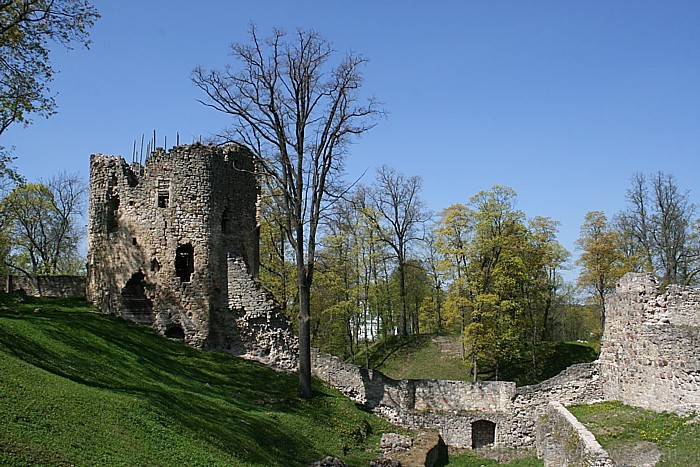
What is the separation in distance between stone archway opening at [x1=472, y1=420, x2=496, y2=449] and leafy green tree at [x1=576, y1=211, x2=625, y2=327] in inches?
545

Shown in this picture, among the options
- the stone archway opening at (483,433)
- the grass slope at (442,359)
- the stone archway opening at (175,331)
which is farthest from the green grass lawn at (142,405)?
the grass slope at (442,359)

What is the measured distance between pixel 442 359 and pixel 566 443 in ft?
68.8

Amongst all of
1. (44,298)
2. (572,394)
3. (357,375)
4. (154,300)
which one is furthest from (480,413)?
(44,298)

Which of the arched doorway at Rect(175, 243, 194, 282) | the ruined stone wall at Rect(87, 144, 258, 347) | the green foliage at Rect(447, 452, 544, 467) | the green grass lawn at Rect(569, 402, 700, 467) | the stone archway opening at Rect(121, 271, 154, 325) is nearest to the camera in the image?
the green grass lawn at Rect(569, 402, 700, 467)

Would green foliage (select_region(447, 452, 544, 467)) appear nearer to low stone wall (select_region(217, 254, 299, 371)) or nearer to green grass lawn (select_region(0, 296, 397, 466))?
green grass lawn (select_region(0, 296, 397, 466))

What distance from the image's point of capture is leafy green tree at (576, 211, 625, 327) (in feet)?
115

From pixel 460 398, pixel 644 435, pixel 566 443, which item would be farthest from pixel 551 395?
pixel 566 443

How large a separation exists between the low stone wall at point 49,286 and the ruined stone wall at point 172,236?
2273 millimetres

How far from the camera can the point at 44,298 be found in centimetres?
2534

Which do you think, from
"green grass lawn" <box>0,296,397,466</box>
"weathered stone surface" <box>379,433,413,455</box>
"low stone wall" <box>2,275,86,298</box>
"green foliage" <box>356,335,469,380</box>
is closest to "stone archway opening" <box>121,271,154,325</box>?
"green grass lawn" <box>0,296,397,466</box>

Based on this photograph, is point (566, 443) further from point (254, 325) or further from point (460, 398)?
point (254, 325)

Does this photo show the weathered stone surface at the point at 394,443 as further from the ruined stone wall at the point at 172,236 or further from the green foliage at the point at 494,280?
the green foliage at the point at 494,280

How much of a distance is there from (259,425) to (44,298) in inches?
549

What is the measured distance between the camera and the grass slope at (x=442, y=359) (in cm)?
3400
